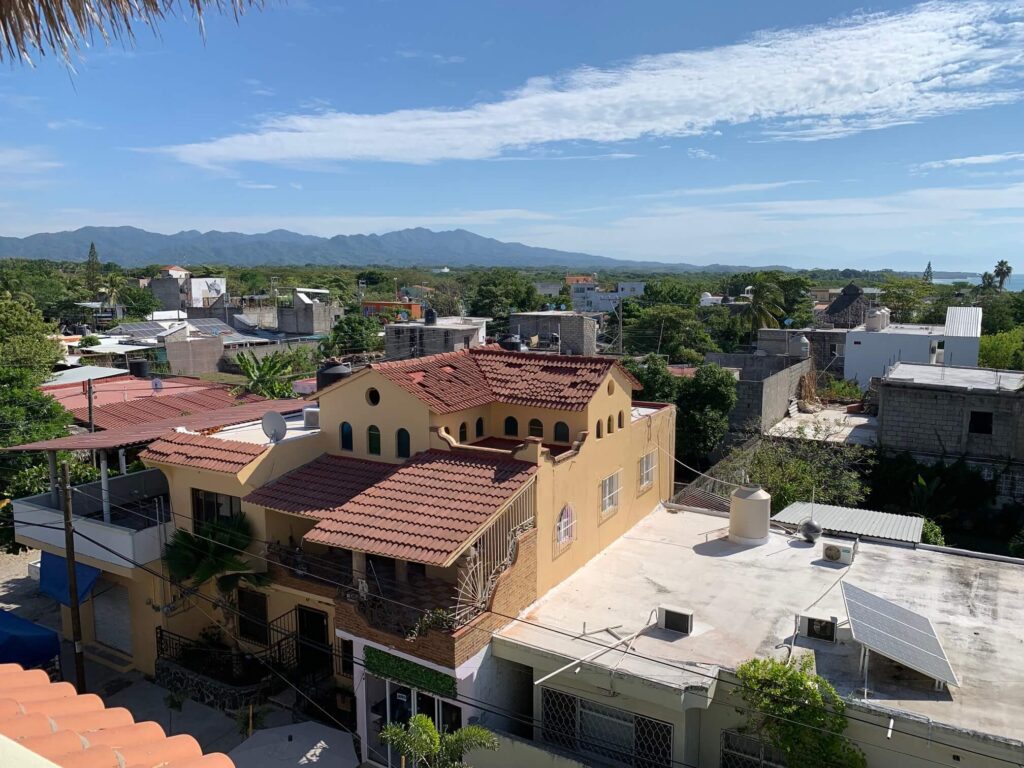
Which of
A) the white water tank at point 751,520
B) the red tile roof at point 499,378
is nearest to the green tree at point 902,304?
the white water tank at point 751,520

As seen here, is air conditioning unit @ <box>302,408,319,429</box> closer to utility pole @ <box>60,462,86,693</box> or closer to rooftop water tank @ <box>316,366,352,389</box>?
rooftop water tank @ <box>316,366,352,389</box>

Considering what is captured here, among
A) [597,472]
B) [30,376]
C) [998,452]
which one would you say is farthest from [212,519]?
[998,452]

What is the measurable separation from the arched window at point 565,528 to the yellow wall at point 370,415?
146 inches

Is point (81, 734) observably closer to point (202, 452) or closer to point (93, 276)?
point (202, 452)

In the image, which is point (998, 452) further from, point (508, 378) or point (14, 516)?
point (14, 516)

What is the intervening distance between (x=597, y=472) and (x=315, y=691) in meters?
8.77

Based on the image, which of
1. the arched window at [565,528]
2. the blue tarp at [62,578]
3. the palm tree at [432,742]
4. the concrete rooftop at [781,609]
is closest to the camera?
the palm tree at [432,742]

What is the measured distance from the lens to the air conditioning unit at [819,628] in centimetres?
1491

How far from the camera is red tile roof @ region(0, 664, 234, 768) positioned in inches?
206

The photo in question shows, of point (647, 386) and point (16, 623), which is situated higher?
point (647, 386)

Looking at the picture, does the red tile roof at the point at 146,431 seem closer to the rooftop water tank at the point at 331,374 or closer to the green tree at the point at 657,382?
the rooftop water tank at the point at 331,374

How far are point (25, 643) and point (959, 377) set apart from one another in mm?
38113

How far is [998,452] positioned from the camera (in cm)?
3161

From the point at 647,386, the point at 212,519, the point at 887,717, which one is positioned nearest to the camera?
the point at 887,717
